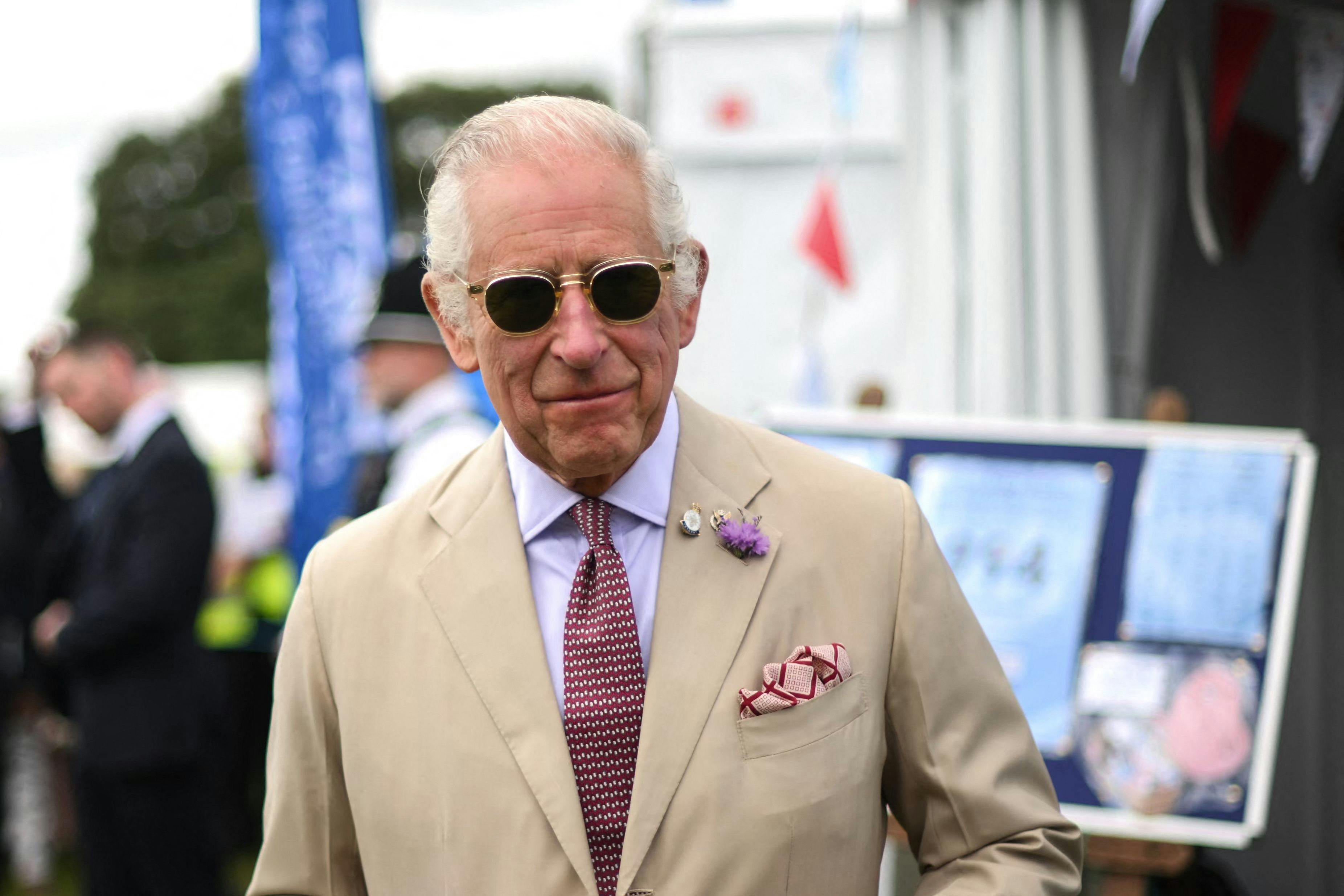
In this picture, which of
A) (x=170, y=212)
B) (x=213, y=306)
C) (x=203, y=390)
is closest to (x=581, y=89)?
(x=213, y=306)

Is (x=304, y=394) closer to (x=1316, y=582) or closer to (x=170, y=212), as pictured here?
(x=1316, y=582)

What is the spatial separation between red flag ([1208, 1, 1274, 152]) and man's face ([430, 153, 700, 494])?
6.74 ft

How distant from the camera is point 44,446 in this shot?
603 centimetres

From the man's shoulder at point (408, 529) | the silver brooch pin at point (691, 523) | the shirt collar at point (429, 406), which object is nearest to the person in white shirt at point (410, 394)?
the shirt collar at point (429, 406)

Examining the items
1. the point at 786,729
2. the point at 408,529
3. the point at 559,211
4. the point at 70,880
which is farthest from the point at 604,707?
the point at 70,880

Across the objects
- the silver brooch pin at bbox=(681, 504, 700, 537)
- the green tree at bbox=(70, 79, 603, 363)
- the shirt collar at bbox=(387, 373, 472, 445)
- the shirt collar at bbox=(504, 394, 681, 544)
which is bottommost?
the shirt collar at bbox=(387, 373, 472, 445)

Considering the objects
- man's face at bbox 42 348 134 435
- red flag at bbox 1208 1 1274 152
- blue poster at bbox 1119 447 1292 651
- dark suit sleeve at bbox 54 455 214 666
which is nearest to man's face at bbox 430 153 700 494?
blue poster at bbox 1119 447 1292 651

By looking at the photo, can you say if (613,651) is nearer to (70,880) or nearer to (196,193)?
(70,880)

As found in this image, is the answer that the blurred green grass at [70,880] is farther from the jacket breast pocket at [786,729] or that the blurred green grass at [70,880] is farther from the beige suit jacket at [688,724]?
the jacket breast pocket at [786,729]

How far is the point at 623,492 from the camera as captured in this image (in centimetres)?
173

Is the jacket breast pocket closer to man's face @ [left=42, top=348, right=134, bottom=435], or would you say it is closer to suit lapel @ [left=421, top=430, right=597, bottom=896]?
suit lapel @ [left=421, top=430, right=597, bottom=896]

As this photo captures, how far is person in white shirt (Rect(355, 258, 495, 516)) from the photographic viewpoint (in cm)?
363

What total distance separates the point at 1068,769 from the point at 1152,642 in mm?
352

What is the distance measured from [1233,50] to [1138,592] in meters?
1.30
